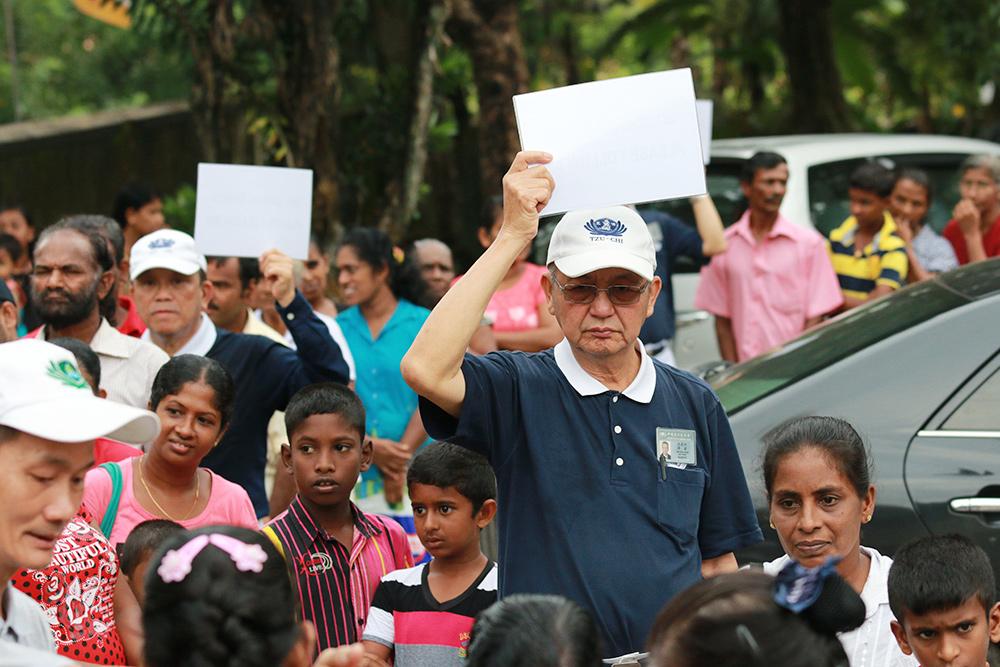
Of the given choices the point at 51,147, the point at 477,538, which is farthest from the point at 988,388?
the point at 51,147

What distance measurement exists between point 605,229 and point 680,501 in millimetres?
689

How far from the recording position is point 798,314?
5996mm

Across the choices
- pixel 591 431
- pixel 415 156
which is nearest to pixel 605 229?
pixel 591 431

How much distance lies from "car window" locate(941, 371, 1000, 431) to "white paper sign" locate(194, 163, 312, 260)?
238 centimetres

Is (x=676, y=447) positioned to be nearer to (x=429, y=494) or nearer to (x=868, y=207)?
(x=429, y=494)

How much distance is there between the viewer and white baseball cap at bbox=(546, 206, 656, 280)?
8.76 feet

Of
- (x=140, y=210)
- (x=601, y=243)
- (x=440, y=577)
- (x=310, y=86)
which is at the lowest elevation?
(x=440, y=577)

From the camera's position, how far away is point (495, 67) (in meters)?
9.00

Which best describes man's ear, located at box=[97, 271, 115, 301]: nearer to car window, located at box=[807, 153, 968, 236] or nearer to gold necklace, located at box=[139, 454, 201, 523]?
gold necklace, located at box=[139, 454, 201, 523]

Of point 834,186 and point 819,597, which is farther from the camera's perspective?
point 834,186

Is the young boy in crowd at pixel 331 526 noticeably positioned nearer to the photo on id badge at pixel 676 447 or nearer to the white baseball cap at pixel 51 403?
the photo on id badge at pixel 676 447

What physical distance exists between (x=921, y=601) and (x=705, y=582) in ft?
3.67

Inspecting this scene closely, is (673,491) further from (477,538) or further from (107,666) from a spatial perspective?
(107,666)

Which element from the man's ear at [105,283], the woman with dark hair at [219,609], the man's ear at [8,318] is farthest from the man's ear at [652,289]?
the man's ear at [8,318]
